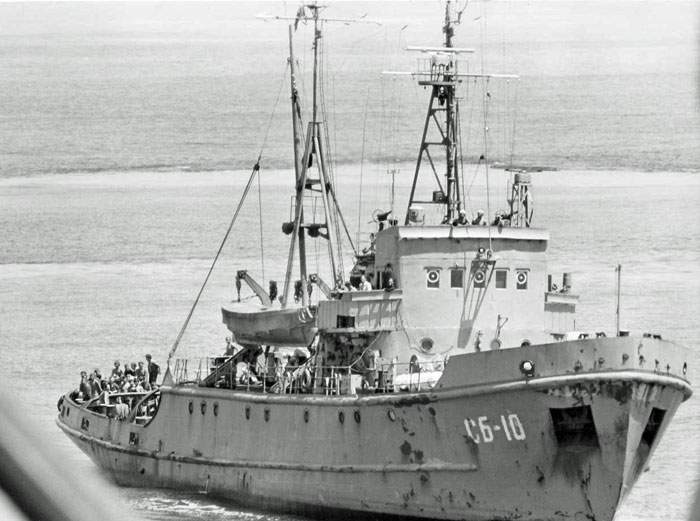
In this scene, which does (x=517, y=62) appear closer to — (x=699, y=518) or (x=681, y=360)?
(x=681, y=360)

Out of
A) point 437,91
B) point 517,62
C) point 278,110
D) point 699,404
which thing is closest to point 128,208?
point 278,110

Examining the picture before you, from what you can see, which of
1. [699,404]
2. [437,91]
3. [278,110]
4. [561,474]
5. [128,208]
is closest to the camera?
[561,474]

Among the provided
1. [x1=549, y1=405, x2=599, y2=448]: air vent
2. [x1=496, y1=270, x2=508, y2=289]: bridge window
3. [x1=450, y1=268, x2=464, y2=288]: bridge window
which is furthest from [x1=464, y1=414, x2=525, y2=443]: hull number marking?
[x1=496, y1=270, x2=508, y2=289]: bridge window

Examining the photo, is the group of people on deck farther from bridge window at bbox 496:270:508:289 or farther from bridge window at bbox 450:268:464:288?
bridge window at bbox 496:270:508:289

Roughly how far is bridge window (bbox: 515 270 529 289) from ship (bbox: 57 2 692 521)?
0.07 ft

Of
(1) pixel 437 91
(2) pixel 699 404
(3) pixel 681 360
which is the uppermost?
(1) pixel 437 91

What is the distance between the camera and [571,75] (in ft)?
274

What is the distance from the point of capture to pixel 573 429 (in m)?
23.0

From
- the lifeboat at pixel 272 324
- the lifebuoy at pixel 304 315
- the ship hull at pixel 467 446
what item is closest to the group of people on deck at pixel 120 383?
the lifeboat at pixel 272 324

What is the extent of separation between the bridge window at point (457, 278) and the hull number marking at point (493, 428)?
119 inches

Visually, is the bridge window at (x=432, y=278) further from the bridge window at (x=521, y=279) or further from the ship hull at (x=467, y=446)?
the ship hull at (x=467, y=446)

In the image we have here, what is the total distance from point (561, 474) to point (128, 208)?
43247 mm

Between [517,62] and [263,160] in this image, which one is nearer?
[263,160]

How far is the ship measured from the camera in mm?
22766
